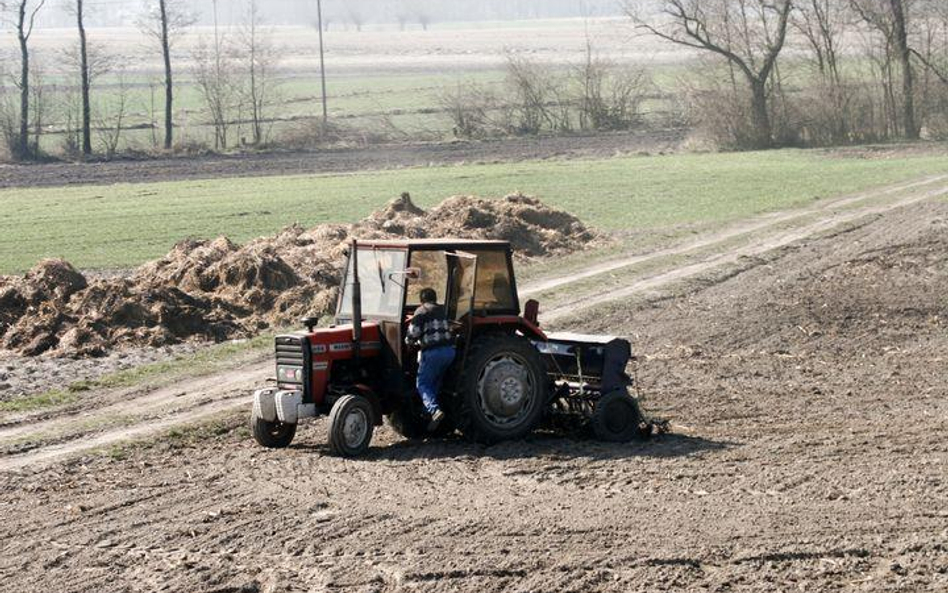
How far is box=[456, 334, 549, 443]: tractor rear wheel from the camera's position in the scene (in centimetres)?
1355

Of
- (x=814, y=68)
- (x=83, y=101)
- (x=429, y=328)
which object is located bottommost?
(x=429, y=328)

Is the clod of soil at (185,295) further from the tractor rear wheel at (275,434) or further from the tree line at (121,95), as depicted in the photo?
the tree line at (121,95)

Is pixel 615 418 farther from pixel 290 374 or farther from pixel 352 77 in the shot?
pixel 352 77

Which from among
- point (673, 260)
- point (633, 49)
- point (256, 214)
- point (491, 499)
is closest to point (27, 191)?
point (256, 214)

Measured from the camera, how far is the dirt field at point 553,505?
9.80 m

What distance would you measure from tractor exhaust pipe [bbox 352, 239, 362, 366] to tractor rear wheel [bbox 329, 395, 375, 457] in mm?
481

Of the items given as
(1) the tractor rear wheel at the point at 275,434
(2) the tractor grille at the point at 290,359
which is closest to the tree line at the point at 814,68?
(1) the tractor rear wheel at the point at 275,434

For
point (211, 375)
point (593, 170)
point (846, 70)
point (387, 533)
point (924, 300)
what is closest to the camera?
point (387, 533)

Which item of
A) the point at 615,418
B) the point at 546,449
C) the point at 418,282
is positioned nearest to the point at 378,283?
the point at 418,282

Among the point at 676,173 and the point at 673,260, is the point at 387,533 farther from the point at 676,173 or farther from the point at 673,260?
the point at 676,173

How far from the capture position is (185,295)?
22688mm

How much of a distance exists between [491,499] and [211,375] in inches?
317

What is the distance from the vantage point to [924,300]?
2283 cm

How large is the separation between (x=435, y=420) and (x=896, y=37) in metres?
58.9
